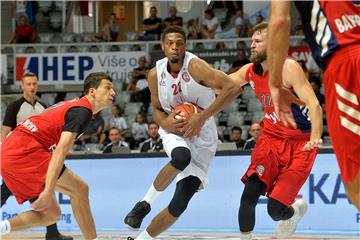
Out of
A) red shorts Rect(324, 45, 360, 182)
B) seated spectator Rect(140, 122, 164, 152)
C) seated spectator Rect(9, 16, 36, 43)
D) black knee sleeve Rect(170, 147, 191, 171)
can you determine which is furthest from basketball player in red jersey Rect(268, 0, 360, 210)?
seated spectator Rect(9, 16, 36, 43)

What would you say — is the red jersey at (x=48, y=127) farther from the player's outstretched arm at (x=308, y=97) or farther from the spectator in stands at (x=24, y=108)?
the spectator in stands at (x=24, y=108)

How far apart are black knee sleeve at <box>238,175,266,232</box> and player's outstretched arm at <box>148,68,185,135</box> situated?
774mm

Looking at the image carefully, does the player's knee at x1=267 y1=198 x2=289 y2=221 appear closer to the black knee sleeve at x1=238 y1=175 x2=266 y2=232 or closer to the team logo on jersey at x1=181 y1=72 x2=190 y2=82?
the black knee sleeve at x1=238 y1=175 x2=266 y2=232

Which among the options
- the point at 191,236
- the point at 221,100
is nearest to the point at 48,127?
the point at 221,100

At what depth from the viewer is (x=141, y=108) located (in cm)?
1467

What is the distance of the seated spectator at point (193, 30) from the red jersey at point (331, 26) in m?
12.5

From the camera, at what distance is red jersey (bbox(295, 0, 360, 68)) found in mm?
3793

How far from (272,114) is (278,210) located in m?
0.80

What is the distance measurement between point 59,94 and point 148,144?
17.2 ft

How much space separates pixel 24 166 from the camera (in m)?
6.25

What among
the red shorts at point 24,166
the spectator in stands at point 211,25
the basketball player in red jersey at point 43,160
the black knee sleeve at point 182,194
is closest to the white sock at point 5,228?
the basketball player in red jersey at point 43,160

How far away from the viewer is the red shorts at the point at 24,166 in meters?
6.23

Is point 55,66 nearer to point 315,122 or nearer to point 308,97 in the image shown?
point 308,97

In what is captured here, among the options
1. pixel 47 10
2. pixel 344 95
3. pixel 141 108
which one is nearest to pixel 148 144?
pixel 141 108
